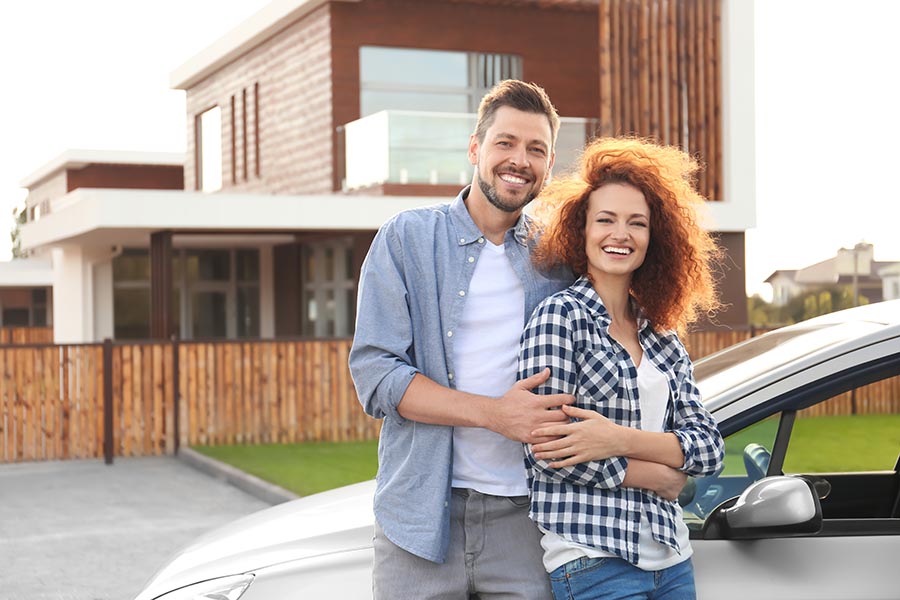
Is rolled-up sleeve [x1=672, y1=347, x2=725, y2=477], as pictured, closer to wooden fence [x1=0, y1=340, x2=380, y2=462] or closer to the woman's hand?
the woman's hand

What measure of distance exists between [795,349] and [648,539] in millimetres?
888

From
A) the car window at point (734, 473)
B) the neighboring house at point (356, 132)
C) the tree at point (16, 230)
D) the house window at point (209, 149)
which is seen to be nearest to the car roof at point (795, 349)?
the car window at point (734, 473)

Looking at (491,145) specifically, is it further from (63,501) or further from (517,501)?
(63,501)

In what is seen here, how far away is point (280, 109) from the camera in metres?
22.8

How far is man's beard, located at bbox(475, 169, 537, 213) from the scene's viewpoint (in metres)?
3.17

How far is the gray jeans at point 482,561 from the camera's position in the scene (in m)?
2.96

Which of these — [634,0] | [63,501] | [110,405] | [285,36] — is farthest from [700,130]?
[63,501]

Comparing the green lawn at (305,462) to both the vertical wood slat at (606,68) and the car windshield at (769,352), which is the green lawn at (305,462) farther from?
the car windshield at (769,352)

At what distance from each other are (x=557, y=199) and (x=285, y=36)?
19.7 meters

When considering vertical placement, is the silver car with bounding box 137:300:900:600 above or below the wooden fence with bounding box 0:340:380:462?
above

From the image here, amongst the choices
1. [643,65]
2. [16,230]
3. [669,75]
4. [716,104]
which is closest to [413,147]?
[643,65]

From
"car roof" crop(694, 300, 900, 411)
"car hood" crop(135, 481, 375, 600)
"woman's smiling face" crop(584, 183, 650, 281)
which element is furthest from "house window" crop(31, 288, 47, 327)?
"woman's smiling face" crop(584, 183, 650, 281)

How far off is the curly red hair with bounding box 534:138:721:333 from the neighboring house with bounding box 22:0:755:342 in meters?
14.1

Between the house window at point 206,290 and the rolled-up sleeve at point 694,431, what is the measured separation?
22654 mm
